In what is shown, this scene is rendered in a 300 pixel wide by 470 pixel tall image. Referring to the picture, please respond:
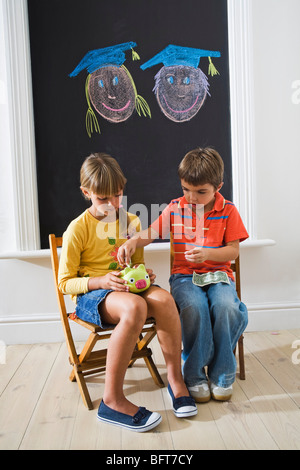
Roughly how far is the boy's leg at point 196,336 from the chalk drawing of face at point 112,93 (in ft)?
3.95

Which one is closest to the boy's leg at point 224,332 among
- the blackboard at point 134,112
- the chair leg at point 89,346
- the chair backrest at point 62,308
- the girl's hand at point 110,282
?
the girl's hand at point 110,282

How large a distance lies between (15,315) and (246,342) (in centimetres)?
134

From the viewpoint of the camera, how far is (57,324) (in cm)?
245

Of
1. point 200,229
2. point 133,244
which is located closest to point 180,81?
point 200,229

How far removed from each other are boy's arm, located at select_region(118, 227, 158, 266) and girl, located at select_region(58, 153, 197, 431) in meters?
0.06

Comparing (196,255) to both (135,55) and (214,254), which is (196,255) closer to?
(214,254)

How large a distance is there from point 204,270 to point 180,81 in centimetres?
116

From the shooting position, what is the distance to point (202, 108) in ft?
7.97

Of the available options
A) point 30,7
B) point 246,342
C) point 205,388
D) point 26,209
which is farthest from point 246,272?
point 30,7

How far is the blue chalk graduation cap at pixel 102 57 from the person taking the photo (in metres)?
2.34

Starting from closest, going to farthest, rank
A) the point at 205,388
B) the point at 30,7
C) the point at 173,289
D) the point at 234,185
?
the point at 205,388 < the point at 173,289 < the point at 30,7 < the point at 234,185

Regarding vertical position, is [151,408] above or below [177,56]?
below

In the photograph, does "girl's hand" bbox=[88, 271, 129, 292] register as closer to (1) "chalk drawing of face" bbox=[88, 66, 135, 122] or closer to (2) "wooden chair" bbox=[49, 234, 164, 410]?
(2) "wooden chair" bbox=[49, 234, 164, 410]

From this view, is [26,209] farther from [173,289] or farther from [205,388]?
[205,388]
